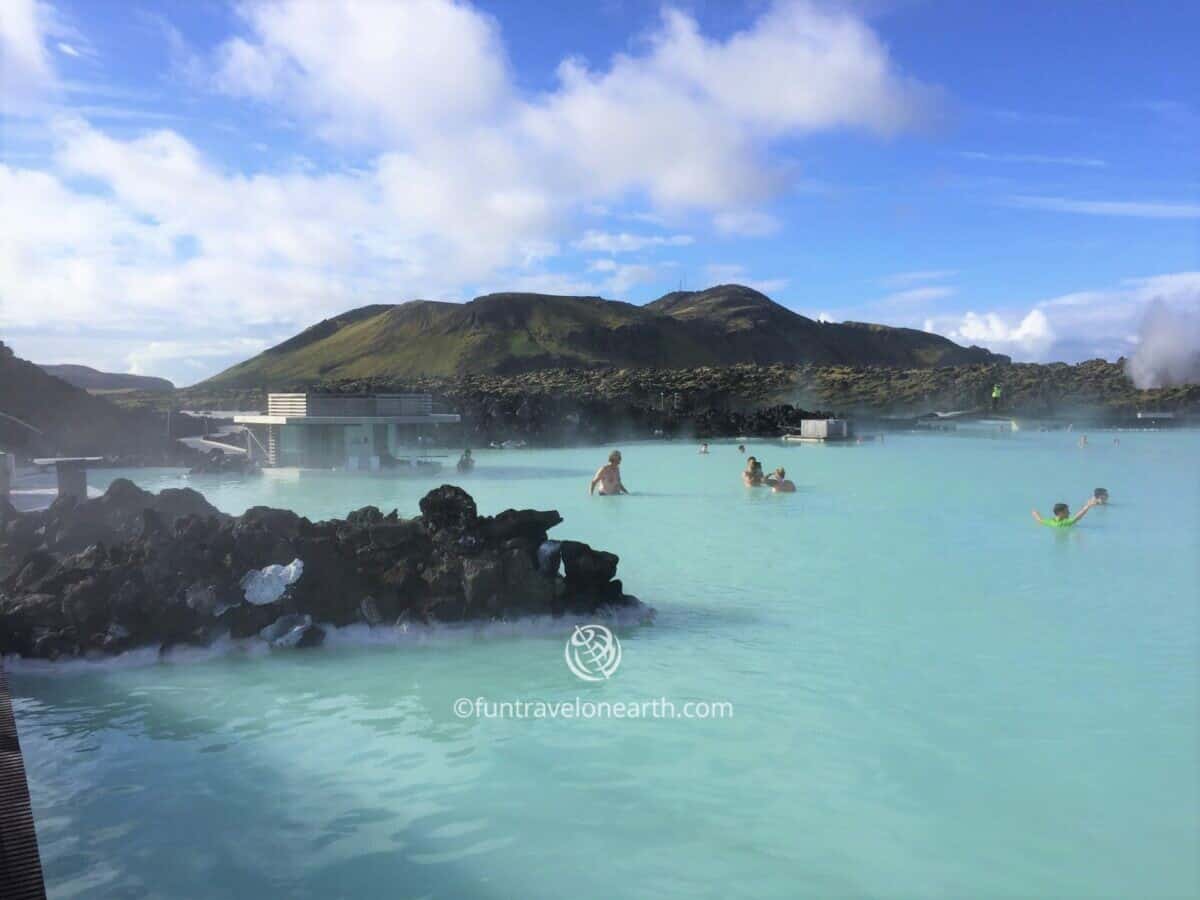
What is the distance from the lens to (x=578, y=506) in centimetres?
1947

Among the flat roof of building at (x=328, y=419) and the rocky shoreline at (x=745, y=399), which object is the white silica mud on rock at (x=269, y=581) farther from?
the rocky shoreline at (x=745, y=399)

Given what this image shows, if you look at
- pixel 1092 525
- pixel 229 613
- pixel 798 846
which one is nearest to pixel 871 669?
pixel 798 846

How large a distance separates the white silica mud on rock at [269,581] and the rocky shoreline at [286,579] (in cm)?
1

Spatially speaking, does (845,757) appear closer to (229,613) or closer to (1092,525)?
(229,613)

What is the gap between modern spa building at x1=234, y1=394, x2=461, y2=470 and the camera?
26516 millimetres

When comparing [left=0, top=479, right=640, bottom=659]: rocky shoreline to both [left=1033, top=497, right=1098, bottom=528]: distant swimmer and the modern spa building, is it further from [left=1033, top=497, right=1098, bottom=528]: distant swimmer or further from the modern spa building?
the modern spa building

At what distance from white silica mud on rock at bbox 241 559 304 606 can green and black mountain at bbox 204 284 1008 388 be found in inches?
4298

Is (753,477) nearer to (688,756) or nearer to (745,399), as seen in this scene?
(688,756)

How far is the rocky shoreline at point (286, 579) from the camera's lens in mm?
8664

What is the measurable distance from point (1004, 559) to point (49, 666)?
39.7 ft

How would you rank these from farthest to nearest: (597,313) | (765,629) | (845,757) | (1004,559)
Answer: (597,313) → (1004,559) → (765,629) → (845,757)

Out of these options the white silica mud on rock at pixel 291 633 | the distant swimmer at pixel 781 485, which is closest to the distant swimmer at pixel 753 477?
the distant swimmer at pixel 781 485

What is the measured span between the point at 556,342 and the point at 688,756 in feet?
426

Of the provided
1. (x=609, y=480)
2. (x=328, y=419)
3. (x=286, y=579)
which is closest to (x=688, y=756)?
(x=286, y=579)
